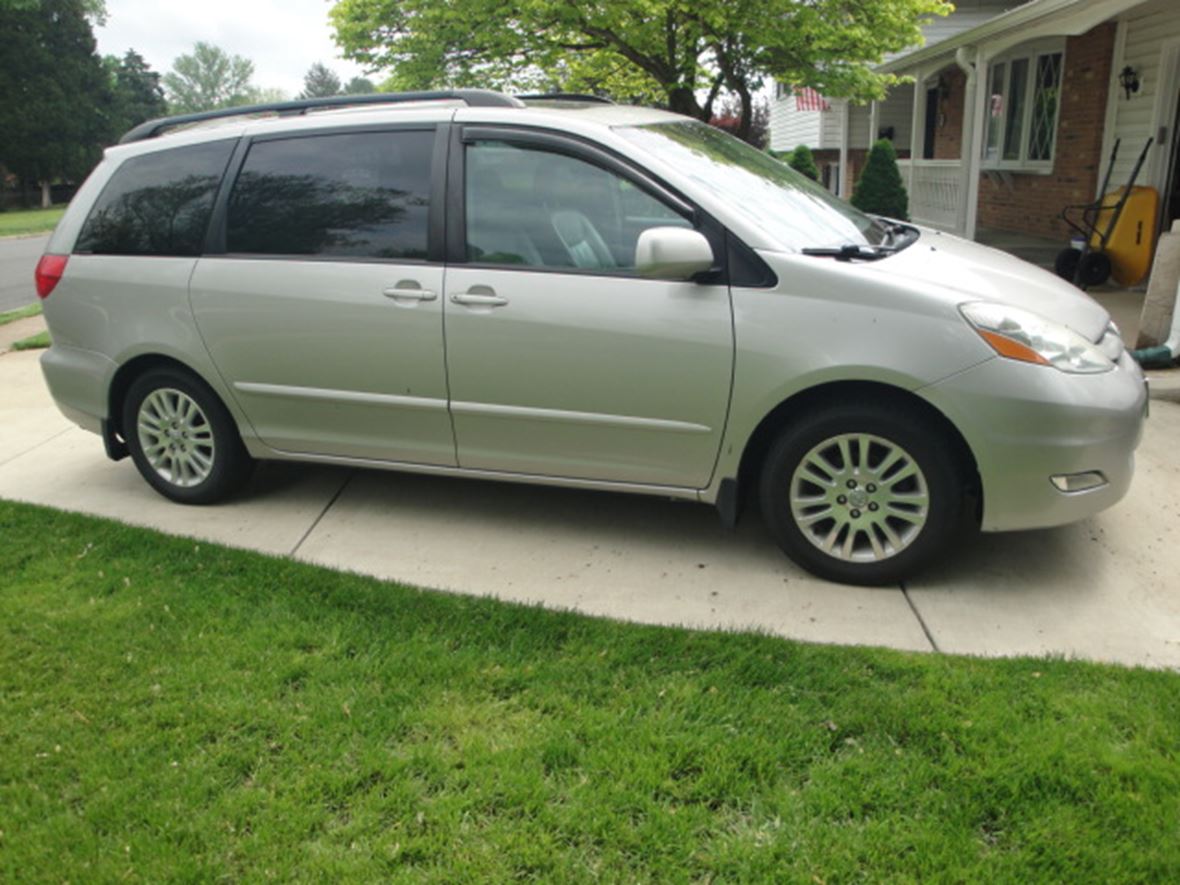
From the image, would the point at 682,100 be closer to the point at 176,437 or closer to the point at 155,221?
the point at 155,221

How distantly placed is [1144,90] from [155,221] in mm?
10641

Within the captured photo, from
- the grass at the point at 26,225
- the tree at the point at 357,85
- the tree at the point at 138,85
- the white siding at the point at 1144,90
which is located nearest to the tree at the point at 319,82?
the tree at the point at 357,85

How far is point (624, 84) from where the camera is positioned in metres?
16.7

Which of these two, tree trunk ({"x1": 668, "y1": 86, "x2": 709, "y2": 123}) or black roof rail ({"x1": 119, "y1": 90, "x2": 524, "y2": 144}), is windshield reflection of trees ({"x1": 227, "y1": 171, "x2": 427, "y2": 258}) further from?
tree trunk ({"x1": 668, "y1": 86, "x2": 709, "y2": 123})

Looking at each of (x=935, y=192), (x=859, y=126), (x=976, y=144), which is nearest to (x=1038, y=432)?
(x=976, y=144)

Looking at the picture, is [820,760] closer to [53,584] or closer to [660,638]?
[660,638]

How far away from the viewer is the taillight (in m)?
4.80

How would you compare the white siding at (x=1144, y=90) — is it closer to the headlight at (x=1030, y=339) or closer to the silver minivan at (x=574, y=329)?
the silver minivan at (x=574, y=329)

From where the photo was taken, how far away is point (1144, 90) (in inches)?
424

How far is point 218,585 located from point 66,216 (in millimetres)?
2256

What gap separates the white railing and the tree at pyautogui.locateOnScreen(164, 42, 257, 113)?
115 m

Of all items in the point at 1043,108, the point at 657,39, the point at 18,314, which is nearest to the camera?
the point at 18,314

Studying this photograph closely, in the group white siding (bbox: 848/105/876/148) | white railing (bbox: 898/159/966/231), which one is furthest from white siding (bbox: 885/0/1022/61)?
white railing (bbox: 898/159/966/231)

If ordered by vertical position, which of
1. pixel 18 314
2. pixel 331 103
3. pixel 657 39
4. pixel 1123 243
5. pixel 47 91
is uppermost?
pixel 47 91
